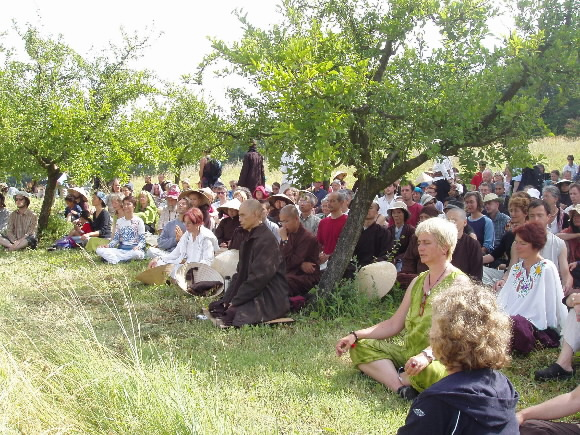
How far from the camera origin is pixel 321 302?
7.98 meters

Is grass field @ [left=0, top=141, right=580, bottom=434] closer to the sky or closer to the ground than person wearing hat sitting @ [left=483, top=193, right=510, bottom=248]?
closer to the ground

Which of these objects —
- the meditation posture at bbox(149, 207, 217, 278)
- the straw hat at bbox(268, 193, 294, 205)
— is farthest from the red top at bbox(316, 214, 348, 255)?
the straw hat at bbox(268, 193, 294, 205)

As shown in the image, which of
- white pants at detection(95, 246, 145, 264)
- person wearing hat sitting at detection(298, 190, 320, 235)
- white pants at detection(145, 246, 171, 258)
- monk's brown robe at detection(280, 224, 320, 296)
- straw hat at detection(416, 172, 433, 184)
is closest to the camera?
monk's brown robe at detection(280, 224, 320, 296)

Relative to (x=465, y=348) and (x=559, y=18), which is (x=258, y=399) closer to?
(x=465, y=348)

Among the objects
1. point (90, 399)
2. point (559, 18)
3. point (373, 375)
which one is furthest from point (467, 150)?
point (90, 399)

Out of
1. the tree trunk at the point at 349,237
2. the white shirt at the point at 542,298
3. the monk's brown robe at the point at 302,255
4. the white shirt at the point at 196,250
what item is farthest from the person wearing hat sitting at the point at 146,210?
the white shirt at the point at 542,298

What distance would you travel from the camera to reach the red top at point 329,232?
384 inches

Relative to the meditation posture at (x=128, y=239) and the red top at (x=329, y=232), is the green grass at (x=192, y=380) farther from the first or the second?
the meditation posture at (x=128, y=239)

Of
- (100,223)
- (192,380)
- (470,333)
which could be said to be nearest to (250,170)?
(100,223)

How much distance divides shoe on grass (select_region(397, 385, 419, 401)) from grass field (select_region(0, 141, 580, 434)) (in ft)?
0.31

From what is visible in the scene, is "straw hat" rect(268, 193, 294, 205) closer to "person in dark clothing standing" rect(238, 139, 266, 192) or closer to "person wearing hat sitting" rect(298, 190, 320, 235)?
"person wearing hat sitting" rect(298, 190, 320, 235)

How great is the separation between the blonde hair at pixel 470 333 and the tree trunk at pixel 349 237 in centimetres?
515

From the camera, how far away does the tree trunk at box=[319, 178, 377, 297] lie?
27.2 feet

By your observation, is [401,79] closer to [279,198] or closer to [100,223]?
[279,198]
